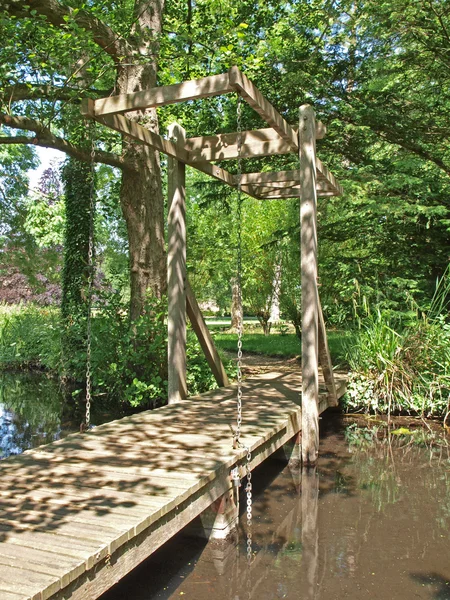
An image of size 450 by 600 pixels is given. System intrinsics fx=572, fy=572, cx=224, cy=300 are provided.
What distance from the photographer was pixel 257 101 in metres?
4.54

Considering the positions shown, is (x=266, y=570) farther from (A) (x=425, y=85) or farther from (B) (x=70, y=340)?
(A) (x=425, y=85)

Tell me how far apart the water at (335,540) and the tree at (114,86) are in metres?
3.59

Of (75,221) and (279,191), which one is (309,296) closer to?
(279,191)

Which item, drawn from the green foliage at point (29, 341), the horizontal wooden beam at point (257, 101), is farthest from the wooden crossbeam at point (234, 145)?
the green foliage at point (29, 341)

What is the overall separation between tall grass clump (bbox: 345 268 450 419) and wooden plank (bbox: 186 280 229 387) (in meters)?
2.09

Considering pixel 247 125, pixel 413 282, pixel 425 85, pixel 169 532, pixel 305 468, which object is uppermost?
pixel 425 85

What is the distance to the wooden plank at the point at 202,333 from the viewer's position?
6.44 meters

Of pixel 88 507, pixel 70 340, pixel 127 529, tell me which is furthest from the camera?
pixel 70 340

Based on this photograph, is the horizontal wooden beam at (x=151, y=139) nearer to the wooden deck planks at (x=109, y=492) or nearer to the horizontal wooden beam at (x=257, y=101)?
the horizontal wooden beam at (x=257, y=101)

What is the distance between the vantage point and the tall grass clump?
25.9ft

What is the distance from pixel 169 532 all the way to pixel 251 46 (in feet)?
38.5

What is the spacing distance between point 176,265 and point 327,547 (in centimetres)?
337

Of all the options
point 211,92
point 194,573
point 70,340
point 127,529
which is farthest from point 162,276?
point 127,529

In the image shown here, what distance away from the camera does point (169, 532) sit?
128 inches
